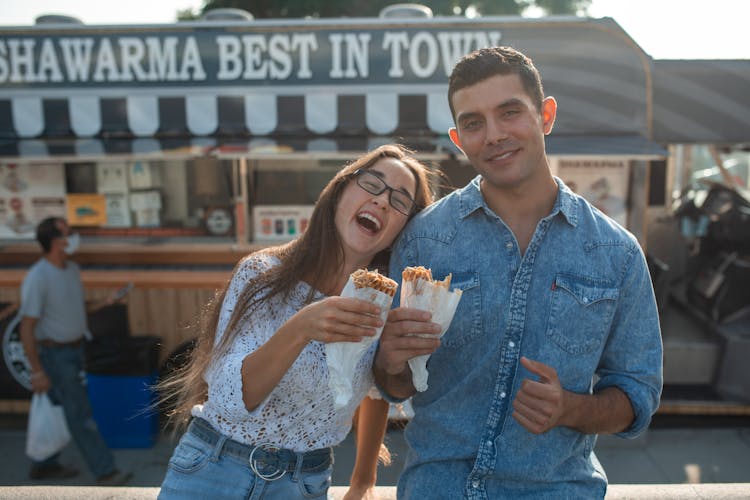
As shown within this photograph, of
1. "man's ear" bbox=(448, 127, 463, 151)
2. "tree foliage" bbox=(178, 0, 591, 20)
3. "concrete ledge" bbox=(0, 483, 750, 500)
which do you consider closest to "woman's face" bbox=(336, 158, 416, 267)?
"man's ear" bbox=(448, 127, 463, 151)

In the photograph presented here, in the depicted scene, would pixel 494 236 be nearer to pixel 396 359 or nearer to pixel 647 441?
pixel 396 359

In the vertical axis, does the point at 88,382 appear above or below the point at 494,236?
below

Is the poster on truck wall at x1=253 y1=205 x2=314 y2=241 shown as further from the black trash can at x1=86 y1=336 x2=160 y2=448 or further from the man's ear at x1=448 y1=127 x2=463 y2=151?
the man's ear at x1=448 y1=127 x2=463 y2=151

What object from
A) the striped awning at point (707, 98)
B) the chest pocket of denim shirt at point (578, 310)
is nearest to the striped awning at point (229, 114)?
the striped awning at point (707, 98)

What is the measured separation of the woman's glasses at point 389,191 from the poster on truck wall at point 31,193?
5.69m

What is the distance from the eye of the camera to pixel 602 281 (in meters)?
1.65

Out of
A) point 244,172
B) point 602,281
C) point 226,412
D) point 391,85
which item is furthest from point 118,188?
point 602,281

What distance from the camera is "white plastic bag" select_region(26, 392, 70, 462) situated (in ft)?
14.9

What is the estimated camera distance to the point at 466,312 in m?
1.67

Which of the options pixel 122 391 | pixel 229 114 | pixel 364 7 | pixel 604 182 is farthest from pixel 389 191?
pixel 364 7

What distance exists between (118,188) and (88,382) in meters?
2.29

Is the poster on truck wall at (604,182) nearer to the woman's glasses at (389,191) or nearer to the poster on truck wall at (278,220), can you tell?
the poster on truck wall at (278,220)

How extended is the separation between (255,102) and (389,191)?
4.37 meters

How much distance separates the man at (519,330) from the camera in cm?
163
